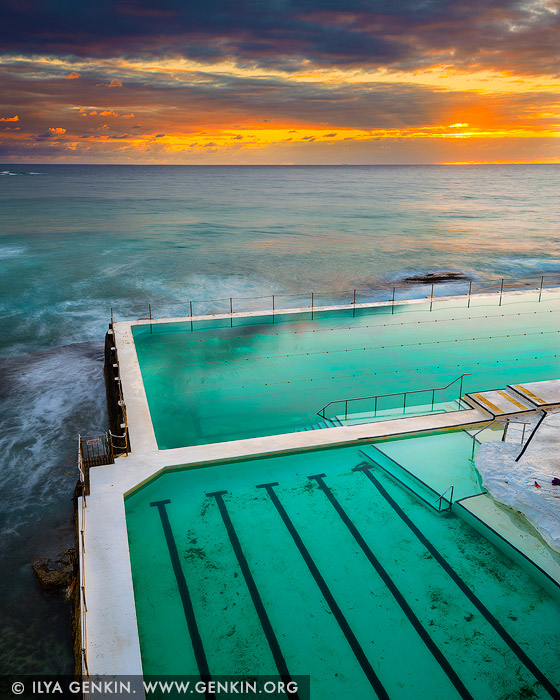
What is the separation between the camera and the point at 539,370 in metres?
15.6

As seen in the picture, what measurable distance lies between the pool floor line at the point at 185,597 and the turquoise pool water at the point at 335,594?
0.06 ft

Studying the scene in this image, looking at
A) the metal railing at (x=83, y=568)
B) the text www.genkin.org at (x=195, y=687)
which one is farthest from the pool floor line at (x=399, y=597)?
the metal railing at (x=83, y=568)

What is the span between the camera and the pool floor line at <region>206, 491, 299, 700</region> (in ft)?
21.3

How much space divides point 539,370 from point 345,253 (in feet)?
105

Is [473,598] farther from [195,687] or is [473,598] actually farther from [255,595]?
[195,687]

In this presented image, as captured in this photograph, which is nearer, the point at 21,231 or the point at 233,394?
the point at 233,394

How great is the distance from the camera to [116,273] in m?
38.2

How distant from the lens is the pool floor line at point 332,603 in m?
6.33

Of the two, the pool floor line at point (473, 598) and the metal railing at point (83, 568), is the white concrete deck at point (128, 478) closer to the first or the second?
the metal railing at point (83, 568)

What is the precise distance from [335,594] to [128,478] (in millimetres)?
4425

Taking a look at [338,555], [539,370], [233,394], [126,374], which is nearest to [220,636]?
[338,555]

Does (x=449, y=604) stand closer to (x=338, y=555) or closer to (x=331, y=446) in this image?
(x=338, y=555)

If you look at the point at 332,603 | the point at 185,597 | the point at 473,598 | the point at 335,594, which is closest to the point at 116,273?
the point at 185,597

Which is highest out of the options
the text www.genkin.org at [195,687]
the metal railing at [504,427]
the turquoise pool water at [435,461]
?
the metal railing at [504,427]
